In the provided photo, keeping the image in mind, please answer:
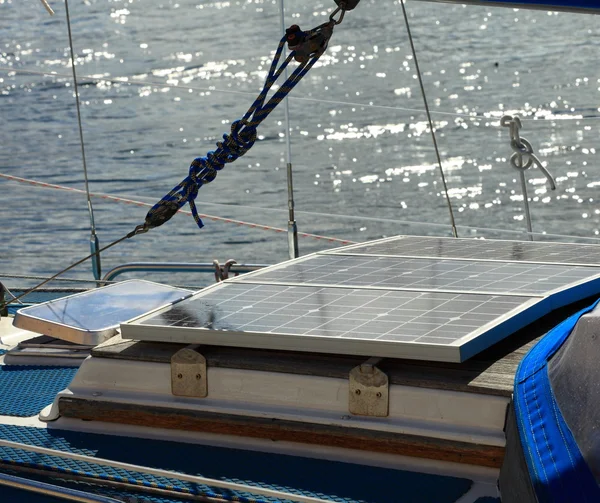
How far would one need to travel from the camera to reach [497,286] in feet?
8.75

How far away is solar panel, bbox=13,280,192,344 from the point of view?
312 cm

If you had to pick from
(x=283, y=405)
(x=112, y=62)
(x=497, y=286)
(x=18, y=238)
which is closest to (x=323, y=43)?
(x=497, y=286)

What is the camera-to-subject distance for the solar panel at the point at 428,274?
2.68 metres

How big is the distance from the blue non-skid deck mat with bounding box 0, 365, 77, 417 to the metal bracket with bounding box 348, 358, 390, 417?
942 mm

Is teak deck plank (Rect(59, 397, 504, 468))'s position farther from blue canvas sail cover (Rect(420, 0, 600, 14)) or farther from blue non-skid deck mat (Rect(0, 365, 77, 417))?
blue canvas sail cover (Rect(420, 0, 600, 14))

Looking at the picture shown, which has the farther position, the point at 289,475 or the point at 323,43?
the point at 323,43

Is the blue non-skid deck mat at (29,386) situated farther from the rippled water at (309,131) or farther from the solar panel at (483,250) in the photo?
the rippled water at (309,131)

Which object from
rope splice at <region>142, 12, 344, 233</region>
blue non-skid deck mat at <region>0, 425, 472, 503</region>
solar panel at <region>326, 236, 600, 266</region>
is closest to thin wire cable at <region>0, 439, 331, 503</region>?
blue non-skid deck mat at <region>0, 425, 472, 503</region>

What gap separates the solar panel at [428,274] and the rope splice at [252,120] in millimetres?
302

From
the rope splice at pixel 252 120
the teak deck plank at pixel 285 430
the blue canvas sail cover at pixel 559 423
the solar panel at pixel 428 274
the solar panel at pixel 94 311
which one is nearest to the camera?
the blue canvas sail cover at pixel 559 423

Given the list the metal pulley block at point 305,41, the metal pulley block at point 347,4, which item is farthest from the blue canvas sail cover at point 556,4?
the metal pulley block at point 305,41

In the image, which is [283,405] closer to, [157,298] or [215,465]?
[215,465]

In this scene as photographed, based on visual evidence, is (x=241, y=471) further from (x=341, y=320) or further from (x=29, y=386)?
(x=29, y=386)

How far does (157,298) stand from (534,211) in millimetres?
13857
